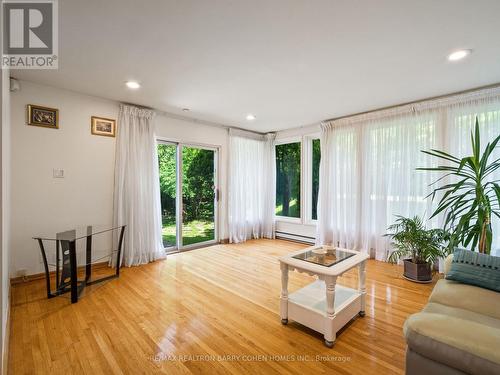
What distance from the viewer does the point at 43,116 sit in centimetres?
311

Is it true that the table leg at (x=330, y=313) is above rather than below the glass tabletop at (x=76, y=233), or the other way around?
below

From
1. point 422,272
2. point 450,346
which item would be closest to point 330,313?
point 450,346

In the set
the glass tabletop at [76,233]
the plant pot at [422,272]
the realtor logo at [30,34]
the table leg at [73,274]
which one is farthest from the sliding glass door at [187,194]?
the plant pot at [422,272]

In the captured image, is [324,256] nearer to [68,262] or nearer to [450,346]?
[450,346]

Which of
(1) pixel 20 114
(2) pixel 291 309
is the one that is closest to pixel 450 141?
(2) pixel 291 309

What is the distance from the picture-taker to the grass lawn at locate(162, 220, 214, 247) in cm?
443

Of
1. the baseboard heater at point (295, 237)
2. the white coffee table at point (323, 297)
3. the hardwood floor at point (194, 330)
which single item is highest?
the white coffee table at point (323, 297)

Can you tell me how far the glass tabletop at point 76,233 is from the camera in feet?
8.95

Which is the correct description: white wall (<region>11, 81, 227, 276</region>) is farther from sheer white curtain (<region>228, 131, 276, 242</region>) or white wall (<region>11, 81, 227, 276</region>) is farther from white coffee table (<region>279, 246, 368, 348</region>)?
white coffee table (<region>279, 246, 368, 348</region>)

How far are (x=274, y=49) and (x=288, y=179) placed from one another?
3668 millimetres

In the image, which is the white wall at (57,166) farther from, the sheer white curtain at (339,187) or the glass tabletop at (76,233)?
the sheer white curtain at (339,187)

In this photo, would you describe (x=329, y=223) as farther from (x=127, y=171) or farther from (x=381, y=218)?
(x=127, y=171)

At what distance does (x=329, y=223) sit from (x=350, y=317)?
2.68m

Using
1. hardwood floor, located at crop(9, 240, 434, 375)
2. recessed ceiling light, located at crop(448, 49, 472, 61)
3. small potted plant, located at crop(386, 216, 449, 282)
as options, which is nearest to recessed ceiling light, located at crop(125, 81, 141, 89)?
hardwood floor, located at crop(9, 240, 434, 375)
